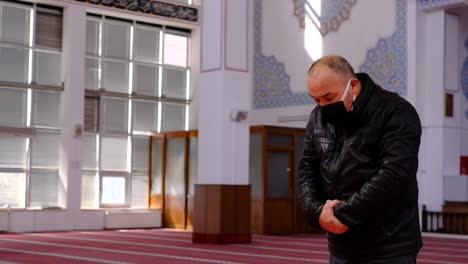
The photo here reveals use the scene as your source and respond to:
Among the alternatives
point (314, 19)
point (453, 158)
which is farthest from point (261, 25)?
point (453, 158)

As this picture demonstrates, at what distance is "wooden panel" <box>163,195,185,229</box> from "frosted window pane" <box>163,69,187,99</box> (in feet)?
7.18

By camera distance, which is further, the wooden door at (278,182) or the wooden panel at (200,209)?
the wooden door at (278,182)

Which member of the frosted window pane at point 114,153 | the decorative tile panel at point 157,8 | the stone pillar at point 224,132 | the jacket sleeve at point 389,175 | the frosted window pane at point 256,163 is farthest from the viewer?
the frosted window pane at point 114,153

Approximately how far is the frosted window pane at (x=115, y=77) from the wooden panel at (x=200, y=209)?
4.85 metres

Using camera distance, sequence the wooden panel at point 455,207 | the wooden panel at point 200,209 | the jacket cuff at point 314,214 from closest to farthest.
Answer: the jacket cuff at point 314,214 < the wooden panel at point 200,209 < the wooden panel at point 455,207

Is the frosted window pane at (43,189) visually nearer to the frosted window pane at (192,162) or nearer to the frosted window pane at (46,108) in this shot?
the frosted window pane at (46,108)

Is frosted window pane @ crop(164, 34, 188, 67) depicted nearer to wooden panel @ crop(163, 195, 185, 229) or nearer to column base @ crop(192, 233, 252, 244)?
wooden panel @ crop(163, 195, 185, 229)

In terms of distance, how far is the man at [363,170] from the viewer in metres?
2.04

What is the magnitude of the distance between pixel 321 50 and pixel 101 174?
4.72m

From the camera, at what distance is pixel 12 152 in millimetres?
13234

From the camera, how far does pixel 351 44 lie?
13555mm

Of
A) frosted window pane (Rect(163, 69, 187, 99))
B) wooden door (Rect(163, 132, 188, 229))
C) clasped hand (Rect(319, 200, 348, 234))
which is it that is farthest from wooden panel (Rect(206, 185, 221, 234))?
clasped hand (Rect(319, 200, 348, 234))

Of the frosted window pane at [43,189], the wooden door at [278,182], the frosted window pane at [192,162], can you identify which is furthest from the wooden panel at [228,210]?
the frosted window pane at [43,189]

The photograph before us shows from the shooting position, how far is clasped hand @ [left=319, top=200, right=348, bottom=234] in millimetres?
2057
